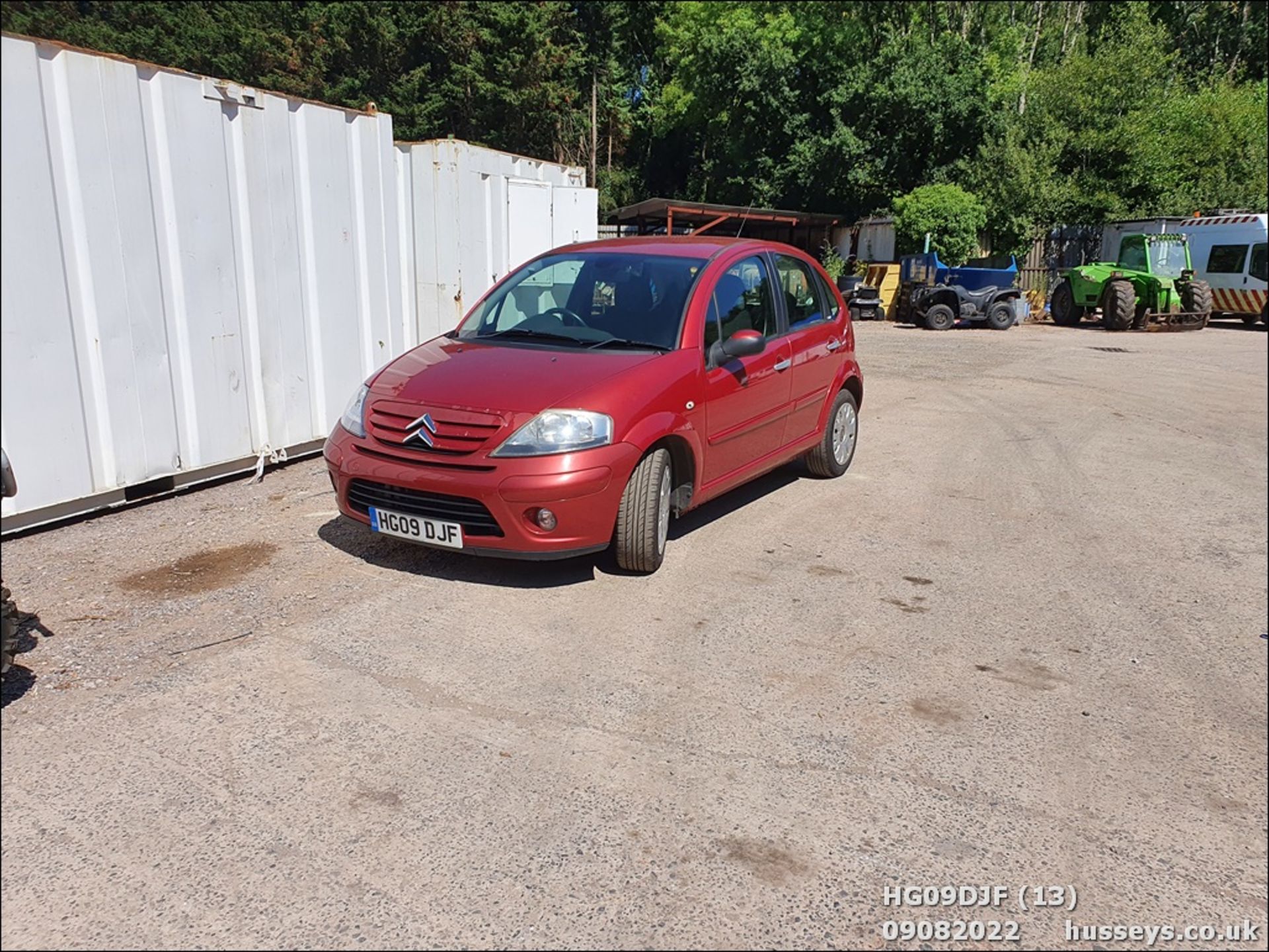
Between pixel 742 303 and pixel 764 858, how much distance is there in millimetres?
3834

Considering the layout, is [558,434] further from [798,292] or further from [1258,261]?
[1258,261]

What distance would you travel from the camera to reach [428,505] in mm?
4770

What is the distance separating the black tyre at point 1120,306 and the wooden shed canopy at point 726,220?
26.9 feet

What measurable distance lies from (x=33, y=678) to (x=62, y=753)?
713 millimetres

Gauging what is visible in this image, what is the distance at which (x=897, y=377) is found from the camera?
1320 cm

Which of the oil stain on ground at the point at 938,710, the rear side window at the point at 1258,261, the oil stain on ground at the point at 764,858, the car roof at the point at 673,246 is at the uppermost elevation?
the car roof at the point at 673,246

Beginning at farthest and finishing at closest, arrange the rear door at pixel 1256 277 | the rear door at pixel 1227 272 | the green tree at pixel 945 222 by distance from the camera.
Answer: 1. the green tree at pixel 945 222
2. the rear door at pixel 1227 272
3. the rear door at pixel 1256 277

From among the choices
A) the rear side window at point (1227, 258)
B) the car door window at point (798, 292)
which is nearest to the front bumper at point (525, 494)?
the car door window at point (798, 292)

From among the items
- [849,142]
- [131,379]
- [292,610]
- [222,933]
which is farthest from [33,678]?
[849,142]

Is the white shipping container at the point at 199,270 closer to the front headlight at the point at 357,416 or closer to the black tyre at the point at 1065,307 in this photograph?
the front headlight at the point at 357,416

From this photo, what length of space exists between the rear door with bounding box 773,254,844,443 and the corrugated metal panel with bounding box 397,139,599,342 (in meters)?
3.67

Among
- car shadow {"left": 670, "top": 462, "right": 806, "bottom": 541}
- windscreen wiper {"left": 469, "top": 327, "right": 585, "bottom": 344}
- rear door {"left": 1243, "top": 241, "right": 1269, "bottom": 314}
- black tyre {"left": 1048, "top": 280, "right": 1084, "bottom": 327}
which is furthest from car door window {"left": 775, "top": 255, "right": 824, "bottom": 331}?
rear door {"left": 1243, "top": 241, "right": 1269, "bottom": 314}

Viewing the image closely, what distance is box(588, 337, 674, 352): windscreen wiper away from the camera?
532 cm

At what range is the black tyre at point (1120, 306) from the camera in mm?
19797
